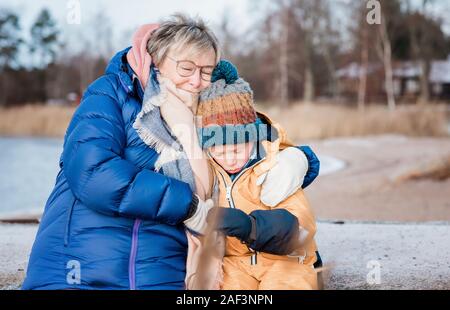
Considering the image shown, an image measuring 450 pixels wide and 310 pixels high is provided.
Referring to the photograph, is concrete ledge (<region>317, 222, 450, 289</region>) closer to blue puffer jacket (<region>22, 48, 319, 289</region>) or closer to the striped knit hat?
the striped knit hat

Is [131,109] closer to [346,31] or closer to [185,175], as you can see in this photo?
[185,175]

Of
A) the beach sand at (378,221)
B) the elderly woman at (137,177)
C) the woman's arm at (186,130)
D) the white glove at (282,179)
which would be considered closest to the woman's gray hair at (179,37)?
the elderly woman at (137,177)

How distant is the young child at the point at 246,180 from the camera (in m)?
2.28

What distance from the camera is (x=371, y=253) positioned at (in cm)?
349

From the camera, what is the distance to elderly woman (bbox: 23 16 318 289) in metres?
2.11

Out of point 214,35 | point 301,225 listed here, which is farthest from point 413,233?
point 214,35

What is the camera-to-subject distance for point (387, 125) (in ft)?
50.6

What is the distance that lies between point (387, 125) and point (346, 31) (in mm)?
10859

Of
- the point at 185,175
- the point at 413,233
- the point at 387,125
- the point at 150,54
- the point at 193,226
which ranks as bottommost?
the point at 387,125

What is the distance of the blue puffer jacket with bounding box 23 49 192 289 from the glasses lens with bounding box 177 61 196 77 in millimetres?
212

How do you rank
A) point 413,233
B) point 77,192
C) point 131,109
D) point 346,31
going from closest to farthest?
point 77,192 → point 131,109 → point 413,233 → point 346,31

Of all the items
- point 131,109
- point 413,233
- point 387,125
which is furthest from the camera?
point 387,125

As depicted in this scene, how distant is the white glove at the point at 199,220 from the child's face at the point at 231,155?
0.24 m

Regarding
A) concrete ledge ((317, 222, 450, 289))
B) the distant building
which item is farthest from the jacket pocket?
the distant building
